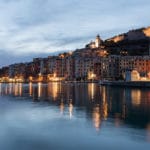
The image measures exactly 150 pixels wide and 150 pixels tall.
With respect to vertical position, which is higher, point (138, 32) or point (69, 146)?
point (138, 32)

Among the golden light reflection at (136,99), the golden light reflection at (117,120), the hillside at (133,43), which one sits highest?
the hillside at (133,43)

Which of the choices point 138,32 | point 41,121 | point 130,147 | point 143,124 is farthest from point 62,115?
point 138,32

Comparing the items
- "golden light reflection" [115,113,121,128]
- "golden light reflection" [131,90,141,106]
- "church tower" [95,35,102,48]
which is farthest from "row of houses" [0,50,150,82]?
"golden light reflection" [115,113,121,128]

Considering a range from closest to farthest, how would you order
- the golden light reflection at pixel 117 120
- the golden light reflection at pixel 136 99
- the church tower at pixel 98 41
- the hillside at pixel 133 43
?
1. the golden light reflection at pixel 117 120
2. the golden light reflection at pixel 136 99
3. the hillside at pixel 133 43
4. the church tower at pixel 98 41

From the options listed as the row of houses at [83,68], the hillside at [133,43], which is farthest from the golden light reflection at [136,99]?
the hillside at [133,43]

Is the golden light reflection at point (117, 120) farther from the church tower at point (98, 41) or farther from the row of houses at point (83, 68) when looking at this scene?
the church tower at point (98, 41)

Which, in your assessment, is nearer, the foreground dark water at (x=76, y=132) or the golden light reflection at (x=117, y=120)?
the foreground dark water at (x=76, y=132)

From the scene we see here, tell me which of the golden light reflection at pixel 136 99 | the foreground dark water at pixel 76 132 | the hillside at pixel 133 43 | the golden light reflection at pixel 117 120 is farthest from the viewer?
the hillside at pixel 133 43

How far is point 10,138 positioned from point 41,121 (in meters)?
5.43

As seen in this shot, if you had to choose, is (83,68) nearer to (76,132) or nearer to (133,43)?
(133,43)

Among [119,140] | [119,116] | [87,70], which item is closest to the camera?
[119,140]

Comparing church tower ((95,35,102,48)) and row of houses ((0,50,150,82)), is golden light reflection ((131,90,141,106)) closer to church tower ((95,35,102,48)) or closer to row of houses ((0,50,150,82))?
row of houses ((0,50,150,82))

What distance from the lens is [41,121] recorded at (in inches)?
811

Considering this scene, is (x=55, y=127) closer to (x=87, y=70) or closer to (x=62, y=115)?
(x=62, y=115)
